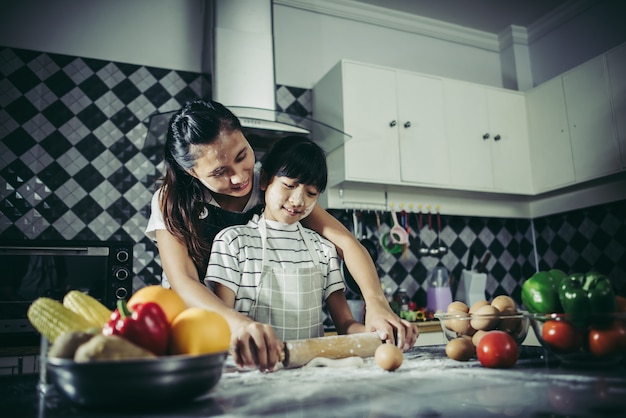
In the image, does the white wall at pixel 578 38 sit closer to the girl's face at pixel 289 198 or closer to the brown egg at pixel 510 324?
the girl's face at pixel 289 198

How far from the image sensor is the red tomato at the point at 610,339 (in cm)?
71

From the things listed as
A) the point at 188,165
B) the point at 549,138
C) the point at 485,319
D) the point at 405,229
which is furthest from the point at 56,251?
the point at 549,138

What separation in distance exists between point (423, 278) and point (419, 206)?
0.44m

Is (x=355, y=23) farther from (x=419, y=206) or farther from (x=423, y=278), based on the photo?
(x=423, y=278)

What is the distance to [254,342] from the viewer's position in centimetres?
75

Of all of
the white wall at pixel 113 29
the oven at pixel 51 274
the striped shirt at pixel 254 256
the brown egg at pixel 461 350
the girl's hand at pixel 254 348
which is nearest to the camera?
the girl's hand at pixel 254 348

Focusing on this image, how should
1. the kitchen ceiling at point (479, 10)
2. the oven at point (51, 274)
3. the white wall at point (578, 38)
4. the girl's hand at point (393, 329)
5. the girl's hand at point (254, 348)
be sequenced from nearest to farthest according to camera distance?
the girl's hand at point (254, 348)
the girl's hand at point (393, 329)
the oven at point (51, 274)
the white wall at point (578, 38)
the kitchen ceiling at point (479, 10)

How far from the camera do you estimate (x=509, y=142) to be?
300 centimetres

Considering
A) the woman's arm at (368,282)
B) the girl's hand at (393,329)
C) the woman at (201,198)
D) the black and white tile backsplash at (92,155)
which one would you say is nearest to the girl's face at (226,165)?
the woman at (201,198)

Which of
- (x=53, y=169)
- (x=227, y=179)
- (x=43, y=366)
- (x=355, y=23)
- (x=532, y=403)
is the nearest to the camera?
(x=532, y=403)

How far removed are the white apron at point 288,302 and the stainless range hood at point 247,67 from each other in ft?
3.22

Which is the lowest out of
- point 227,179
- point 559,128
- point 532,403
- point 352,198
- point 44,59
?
point 532,403

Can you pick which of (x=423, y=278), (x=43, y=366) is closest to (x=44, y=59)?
(x=43, y=366)

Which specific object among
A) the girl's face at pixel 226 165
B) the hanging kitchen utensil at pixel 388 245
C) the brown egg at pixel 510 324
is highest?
the girl's face at pixel 226 165
